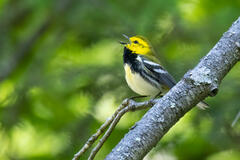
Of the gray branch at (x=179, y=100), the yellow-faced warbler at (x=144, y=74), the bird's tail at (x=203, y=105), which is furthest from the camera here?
the yellow-faced warbler at (x=144, y=74)

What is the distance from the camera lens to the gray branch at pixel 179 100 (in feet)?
5.55

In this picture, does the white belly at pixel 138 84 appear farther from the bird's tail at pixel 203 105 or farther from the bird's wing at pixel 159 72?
the bird's tail at pixel 203 105

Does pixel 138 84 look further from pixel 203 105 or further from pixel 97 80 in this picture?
pixel 203 105

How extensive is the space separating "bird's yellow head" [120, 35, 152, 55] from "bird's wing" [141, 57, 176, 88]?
1.02 feet

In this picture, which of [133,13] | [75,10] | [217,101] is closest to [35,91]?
[75,10]

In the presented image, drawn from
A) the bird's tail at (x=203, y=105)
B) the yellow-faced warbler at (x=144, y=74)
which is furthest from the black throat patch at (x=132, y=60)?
the bird's tail at (x=203, y=105)

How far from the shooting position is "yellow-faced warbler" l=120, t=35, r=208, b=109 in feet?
13.6

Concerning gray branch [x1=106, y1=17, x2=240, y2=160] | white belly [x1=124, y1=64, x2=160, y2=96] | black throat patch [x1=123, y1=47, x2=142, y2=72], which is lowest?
gray branch [x1=106, y1=17, x2=240, y2=160]

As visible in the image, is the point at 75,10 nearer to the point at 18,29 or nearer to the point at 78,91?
the point at 78,91

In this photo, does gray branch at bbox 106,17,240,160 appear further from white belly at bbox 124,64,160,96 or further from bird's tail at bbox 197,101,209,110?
white belly at bbox 124,64,160,96

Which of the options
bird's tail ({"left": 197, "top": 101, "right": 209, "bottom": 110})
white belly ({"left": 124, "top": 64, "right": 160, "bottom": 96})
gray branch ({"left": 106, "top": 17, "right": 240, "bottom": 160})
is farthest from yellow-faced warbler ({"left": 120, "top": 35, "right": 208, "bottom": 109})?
gray branch ({"left": 106, "top": 17, "right": 240, "bottom": 160})

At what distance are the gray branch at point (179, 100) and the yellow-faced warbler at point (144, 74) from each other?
6.57ft

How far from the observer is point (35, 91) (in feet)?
15.0

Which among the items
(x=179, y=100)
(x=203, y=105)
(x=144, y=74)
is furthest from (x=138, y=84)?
(x=179, y=100)
